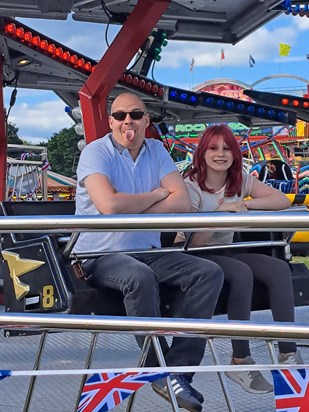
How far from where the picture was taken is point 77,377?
3.58m

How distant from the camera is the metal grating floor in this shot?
121 inches

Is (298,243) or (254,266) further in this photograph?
(298,243)

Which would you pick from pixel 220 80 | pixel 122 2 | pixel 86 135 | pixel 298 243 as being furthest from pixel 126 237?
pixel 220 80

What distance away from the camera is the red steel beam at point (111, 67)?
576 cm

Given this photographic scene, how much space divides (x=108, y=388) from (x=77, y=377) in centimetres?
197

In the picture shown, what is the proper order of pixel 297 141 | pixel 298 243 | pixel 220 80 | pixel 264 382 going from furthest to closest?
pixel 220 80 < pixel 297 141 < pixel 298 243 < pixel 264 382

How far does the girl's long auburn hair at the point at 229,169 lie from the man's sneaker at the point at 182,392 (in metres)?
1.06

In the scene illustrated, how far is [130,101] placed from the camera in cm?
318

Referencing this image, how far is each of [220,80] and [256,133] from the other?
14056 millimetres

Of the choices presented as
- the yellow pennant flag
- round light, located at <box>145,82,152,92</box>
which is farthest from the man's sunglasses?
the yellow pennant flag

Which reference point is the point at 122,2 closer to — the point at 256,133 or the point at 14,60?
the point at 14,60

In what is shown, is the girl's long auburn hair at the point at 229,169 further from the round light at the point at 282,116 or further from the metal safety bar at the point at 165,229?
the round light at the point at 282,116

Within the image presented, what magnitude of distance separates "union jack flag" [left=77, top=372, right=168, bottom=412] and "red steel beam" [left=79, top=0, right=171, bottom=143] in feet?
13.6

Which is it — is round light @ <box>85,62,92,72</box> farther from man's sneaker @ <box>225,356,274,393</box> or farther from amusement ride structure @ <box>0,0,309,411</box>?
man's sneaker @ <box>225,356,274,393</box>
